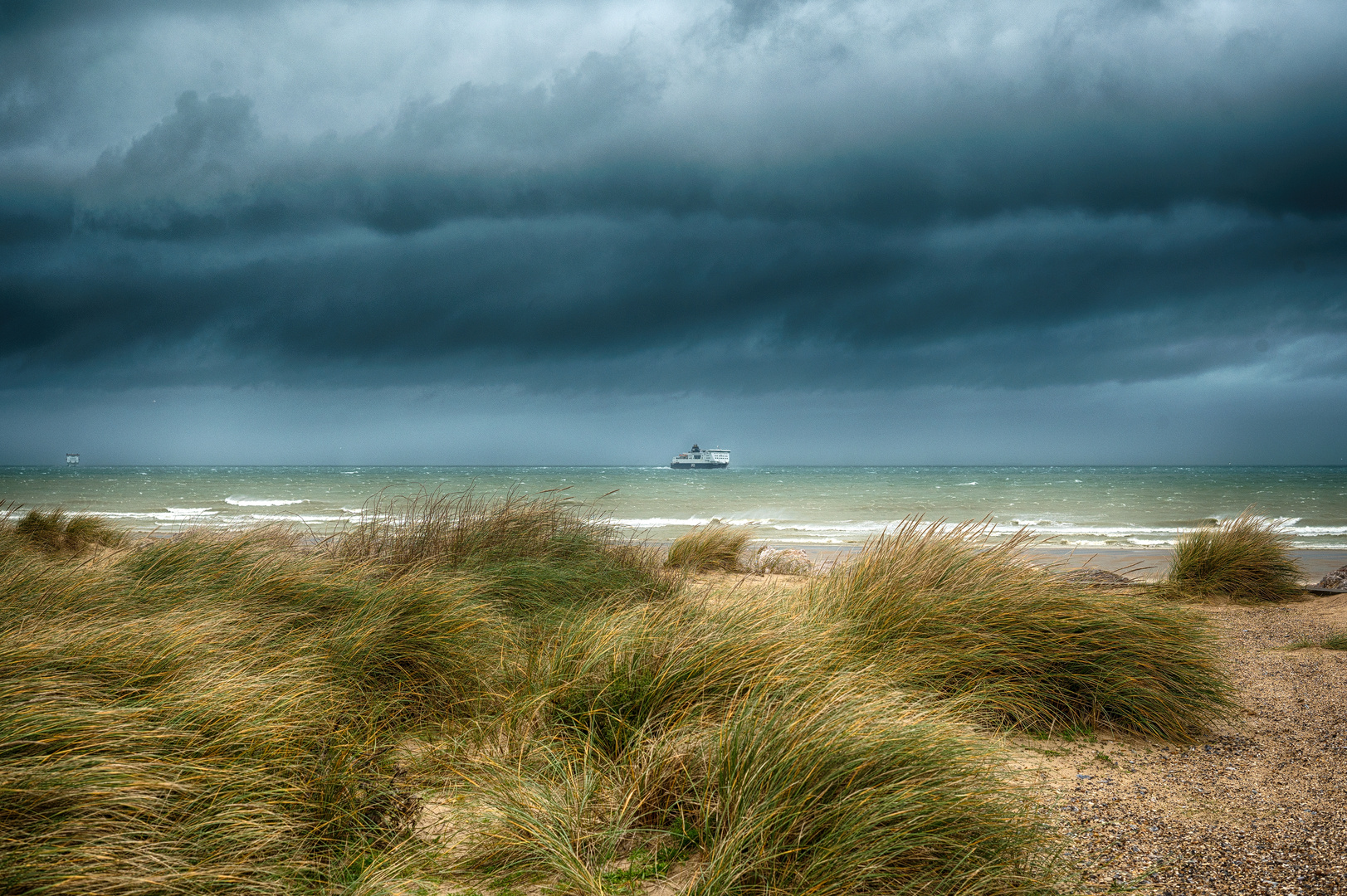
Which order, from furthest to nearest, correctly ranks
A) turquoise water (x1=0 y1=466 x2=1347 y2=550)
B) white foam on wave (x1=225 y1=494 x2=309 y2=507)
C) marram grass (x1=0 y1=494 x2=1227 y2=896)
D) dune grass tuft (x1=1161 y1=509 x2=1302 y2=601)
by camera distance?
white foam on wave (x1=225 y1=494 x2=309 y2=507), turquoise water (x1=0 y1=466 x2=1347 y2=550), dune grass tuft (x1=1161 y1=509 x2=1302 y2=601), marram grass (x1=0 y1=494 x2=1227 y2=896)

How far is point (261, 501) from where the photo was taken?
117ft

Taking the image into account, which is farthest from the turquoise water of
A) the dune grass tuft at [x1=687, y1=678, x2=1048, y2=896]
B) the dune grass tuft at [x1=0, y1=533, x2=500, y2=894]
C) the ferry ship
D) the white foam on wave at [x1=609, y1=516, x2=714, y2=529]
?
the ferry ship

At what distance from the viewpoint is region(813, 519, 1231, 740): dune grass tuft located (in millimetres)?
4203

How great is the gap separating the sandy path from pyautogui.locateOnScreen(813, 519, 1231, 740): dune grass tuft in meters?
0.20

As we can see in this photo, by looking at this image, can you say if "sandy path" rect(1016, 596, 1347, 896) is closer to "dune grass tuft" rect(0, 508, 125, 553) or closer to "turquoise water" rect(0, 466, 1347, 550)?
"dune grass tuft" rect(0, 508, 125, 553)

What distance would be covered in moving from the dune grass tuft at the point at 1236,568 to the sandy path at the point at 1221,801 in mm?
4289

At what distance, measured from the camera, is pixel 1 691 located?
258cm

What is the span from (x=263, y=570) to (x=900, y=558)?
439cm

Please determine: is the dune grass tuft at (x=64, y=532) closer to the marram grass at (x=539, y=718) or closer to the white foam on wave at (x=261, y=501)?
the marram grass at (x=539, y=718)

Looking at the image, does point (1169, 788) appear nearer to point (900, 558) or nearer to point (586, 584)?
point (900, 558)

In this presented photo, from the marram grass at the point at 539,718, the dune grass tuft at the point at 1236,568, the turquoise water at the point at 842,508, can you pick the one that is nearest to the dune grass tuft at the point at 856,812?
the marram grass at the point at 539,718

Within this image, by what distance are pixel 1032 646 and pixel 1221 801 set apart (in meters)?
1.19

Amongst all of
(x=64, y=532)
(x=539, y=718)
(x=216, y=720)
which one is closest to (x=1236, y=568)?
(x=539, y=718)

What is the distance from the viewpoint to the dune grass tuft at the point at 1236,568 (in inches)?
360
